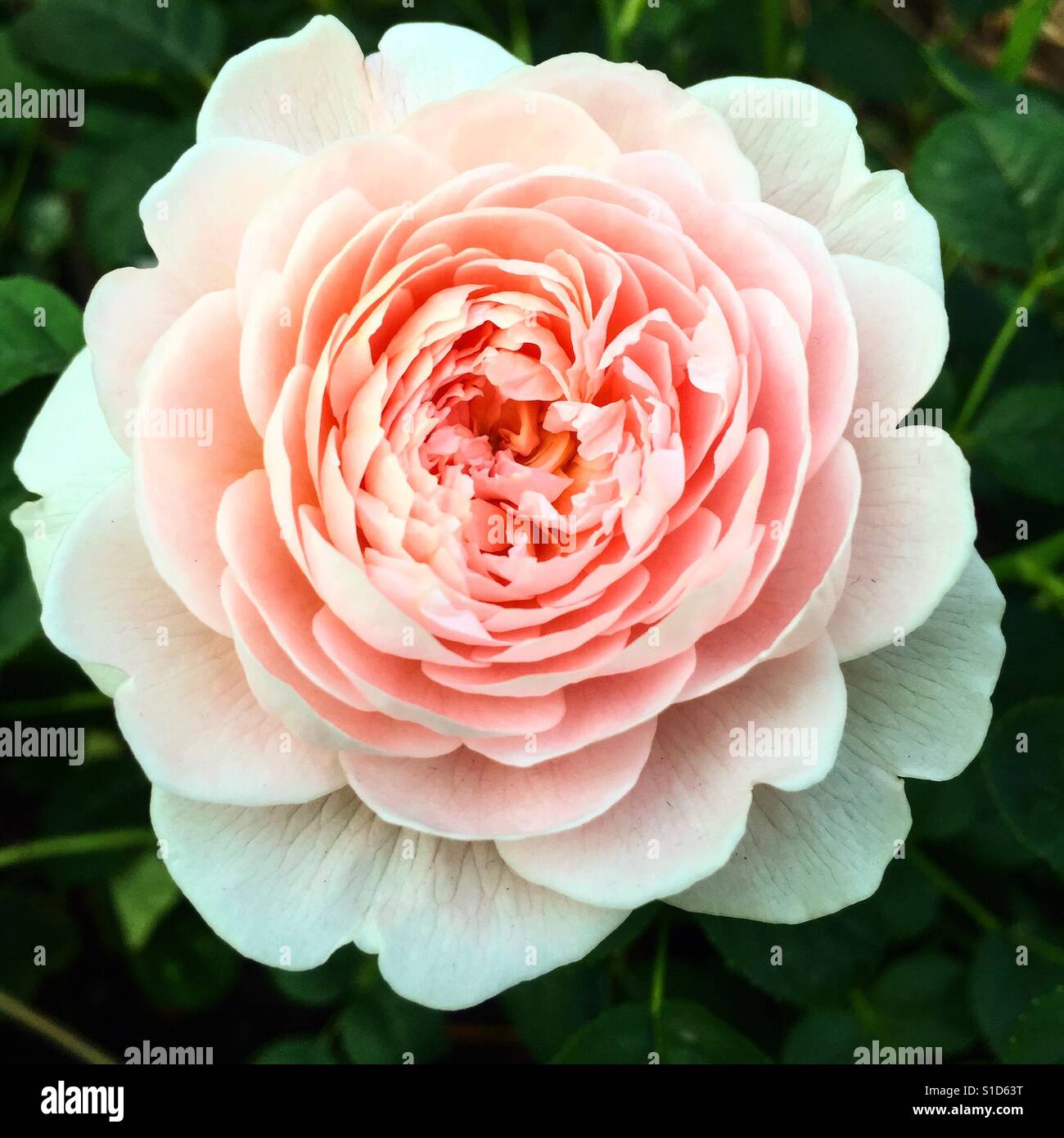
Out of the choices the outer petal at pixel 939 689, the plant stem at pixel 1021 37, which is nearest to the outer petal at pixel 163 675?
the outer petal at pixel 939 689

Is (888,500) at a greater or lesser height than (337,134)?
lesser

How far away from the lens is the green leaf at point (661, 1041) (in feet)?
3.10

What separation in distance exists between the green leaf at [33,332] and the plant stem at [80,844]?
1.76ft

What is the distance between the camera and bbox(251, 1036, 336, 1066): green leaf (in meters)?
1.04

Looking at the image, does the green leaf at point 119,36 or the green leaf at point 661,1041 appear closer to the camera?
the green leaf at point 661,1041

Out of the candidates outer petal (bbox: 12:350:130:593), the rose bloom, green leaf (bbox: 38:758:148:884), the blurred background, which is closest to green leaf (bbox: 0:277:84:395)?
the blurred background

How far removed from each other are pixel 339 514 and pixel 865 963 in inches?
28.0

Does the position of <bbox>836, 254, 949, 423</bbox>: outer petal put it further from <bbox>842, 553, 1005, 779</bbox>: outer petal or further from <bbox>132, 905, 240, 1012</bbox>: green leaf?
<bbox>132, 905, 240, 1012</bbox>: green leaf

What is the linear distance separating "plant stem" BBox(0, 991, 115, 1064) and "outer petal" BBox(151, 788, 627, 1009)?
29.9 inches

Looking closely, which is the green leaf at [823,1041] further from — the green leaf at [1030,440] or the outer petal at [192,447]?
the outer petal at [192,447]

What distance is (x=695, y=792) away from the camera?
0.71 meters

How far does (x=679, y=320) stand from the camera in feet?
2.30

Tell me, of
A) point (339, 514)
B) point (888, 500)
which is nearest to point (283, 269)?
point (339, 514)
